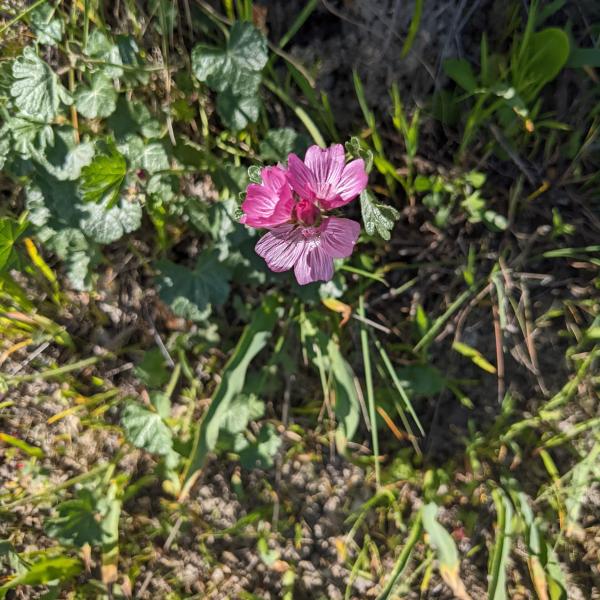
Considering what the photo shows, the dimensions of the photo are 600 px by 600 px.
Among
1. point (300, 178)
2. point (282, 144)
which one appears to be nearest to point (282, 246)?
point (300, 178)

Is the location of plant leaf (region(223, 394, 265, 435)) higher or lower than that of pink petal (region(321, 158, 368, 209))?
lower

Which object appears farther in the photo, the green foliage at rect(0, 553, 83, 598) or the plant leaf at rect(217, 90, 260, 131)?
the green foliage at rect(0, 553, 83, 598)

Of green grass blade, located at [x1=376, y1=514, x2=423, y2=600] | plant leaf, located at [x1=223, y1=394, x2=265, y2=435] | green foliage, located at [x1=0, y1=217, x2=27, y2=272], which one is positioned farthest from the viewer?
plant leaf, located at [x1=223, y1=394, x2=265, y2=435]

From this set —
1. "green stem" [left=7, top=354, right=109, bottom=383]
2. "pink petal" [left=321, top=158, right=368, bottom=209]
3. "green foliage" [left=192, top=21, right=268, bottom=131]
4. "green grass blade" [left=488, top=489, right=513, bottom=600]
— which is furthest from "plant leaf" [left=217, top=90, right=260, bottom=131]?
"green grass blade" [left=488, top=489, right=513, bottom=600]

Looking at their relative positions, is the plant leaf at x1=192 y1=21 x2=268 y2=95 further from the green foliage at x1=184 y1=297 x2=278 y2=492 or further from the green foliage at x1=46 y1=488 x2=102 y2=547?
the green foliage at x1=46 y1=488 x2=102 y2=547

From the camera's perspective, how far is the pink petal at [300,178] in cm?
126

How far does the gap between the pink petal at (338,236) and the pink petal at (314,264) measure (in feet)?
0.06

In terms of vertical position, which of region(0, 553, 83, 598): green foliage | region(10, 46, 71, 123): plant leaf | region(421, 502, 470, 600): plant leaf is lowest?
region(421, 502, 470, 600): plant leaf

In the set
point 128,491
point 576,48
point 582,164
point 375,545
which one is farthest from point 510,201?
point 128,491

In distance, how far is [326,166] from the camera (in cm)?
131

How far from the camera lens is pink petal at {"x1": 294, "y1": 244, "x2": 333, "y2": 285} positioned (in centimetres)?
135

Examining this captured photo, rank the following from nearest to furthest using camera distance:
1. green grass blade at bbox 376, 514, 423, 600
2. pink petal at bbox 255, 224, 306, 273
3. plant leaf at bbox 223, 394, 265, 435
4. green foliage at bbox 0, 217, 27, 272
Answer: pink petal at bbox 255, 224, 306, 273 < green foliage at bbox 0, 217, 27, 272 < green grass blade at bbox 376, 514, 423, 600 < plant leaf at bbox 223, 394, 265, 435

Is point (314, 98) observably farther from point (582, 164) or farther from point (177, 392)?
point (177, 392)

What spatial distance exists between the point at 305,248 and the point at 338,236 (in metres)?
0.09
